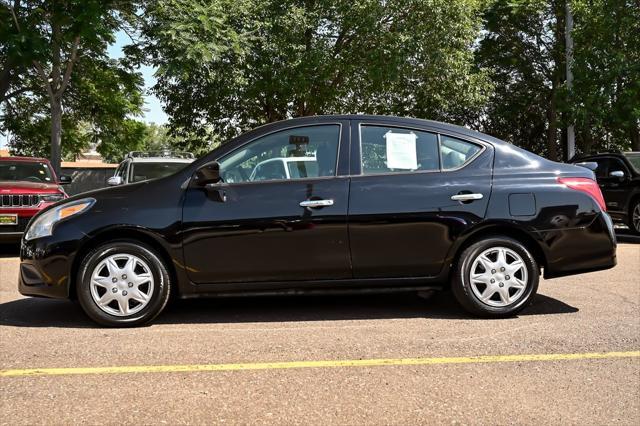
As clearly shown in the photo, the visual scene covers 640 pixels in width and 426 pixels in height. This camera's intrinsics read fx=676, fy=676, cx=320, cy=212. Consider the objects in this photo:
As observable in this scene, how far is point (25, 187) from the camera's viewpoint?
10508 millimetres

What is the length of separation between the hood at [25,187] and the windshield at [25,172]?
662 millimetres

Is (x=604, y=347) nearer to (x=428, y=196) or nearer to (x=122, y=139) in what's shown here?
(x=428, y=196)

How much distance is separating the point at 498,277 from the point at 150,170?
804 cm

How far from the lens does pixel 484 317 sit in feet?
17.8

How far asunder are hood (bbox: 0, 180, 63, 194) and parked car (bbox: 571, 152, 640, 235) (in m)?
9.89

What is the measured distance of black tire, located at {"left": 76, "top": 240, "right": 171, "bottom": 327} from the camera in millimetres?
5102

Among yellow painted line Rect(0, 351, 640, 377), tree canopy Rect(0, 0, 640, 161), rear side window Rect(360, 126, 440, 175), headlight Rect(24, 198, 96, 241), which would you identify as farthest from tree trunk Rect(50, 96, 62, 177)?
yellow painted line Rect(0, 351, 640, 377)

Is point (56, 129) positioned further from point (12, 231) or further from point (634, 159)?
point (634, 159)

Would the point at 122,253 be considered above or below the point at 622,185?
below

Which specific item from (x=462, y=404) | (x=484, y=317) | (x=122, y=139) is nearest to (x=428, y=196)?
(x=484, y=317)

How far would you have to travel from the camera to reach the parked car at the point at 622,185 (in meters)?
13.0

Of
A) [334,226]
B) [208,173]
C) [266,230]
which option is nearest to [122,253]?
[208,173]

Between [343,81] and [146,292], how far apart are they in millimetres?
20664

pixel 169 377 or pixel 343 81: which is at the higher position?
pixel 343 81
